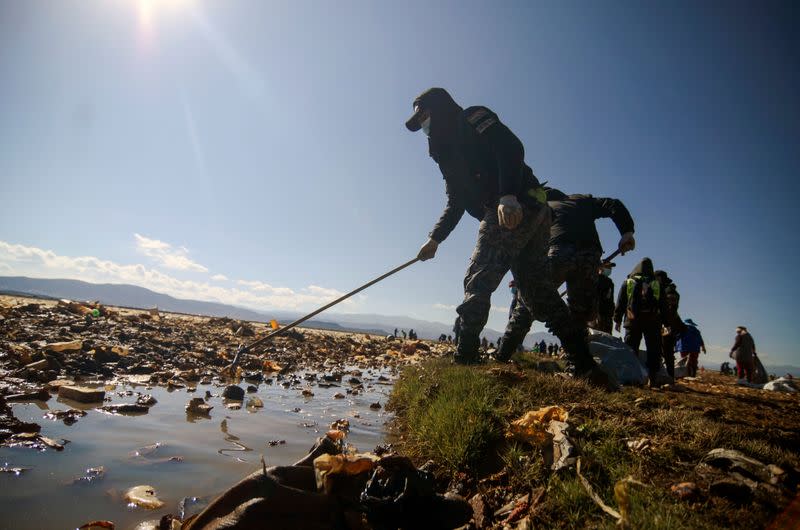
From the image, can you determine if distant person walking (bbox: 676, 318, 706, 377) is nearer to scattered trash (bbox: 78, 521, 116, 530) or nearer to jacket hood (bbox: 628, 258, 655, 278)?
jacket hood (bbox: 628, 258, 655, 278)

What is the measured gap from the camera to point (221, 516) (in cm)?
121

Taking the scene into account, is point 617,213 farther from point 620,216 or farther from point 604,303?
point 604,303

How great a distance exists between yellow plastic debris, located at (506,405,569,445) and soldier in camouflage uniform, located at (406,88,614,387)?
1.78m

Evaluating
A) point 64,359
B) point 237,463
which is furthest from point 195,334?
point 237,463

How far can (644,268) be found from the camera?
6164 millimetres

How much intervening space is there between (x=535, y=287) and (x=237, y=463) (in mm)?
3128

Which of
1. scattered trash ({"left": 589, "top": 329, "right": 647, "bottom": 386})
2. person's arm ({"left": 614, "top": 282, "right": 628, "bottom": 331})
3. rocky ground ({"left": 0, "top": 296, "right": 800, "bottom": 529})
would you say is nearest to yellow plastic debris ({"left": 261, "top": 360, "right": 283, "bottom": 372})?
rocky ground ({"left": 0, "top": 296, "right": 800, "bottom": 529})

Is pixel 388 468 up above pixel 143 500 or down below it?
above

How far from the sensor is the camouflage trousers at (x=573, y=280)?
5.04 meters

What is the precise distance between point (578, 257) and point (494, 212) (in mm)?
1843

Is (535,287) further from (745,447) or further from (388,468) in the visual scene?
(388,468)

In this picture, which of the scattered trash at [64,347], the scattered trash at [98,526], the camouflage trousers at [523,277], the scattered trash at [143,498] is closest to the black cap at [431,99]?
the camouflage trousers at [523,277]

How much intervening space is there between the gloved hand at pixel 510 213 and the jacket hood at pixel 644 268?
4022 millimetres

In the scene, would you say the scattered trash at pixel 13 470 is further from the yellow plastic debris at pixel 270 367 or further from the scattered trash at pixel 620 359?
the scattered trash at pixel 620 359
